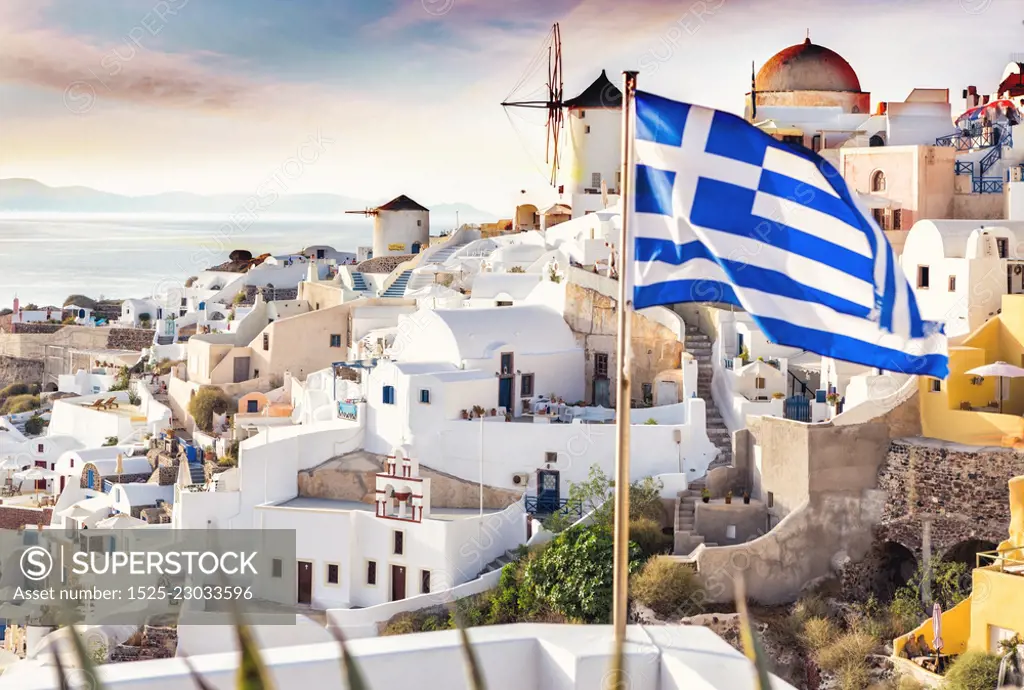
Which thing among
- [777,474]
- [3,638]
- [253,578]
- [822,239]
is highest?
[822,239]

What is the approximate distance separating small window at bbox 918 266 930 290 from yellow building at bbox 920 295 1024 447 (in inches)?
98.3

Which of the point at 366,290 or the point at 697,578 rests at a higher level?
the point at 366,290

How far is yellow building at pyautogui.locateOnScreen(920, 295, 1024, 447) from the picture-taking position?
1567 cm

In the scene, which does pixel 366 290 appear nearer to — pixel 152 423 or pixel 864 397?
pixel 152 423

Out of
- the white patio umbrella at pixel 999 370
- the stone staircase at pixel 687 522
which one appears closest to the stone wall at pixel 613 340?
the stone staircase at pixel 687 522

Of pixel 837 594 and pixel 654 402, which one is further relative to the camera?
pixel 654 402

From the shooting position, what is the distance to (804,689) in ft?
47.4

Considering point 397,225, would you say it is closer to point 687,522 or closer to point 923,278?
point 923,278

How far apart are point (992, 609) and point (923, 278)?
7408mm

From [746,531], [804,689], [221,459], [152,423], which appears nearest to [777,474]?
[746,531]

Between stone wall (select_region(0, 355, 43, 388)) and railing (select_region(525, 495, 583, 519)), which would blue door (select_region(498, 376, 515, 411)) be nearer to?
railing (select_region(525, 495, 583, 519))

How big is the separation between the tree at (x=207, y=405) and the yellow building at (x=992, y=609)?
16.6m

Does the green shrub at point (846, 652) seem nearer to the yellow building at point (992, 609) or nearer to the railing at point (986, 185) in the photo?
the yellow building at point (992, 609)

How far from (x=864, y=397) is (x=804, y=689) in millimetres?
4304
